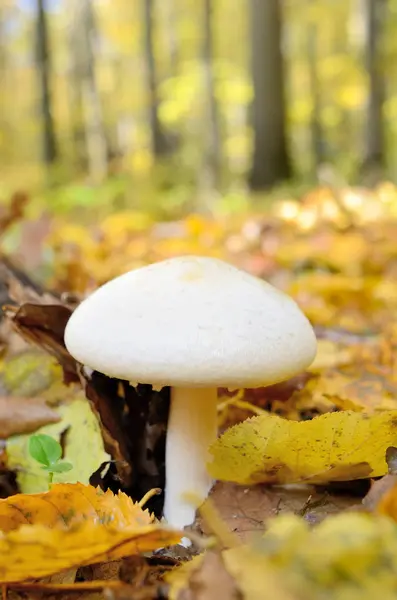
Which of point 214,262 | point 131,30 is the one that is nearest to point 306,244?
point 214,262

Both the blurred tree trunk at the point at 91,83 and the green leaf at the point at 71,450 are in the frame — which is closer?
the green leaf at the point at 71,450

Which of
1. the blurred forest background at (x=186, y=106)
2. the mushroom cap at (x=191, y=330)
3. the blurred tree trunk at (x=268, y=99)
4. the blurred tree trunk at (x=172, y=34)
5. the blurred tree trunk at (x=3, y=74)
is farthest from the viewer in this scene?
the blurred tree trunk at (x=3, y=74)

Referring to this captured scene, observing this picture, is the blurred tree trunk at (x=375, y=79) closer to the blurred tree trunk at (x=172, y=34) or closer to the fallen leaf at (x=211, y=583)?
the fallen leaf at (x=211, y=583)

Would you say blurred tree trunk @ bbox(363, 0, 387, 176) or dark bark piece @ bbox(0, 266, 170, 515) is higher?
dark bark piece @ bbox(0, 266, 170, 515)

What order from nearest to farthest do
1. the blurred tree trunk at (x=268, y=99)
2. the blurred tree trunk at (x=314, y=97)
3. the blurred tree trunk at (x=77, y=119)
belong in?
the blurred tree trunk at (x=268, y=99)
the blurred tree trunk at (x=77, y=119)
the blurred tree trunk at (x=314, y=97)

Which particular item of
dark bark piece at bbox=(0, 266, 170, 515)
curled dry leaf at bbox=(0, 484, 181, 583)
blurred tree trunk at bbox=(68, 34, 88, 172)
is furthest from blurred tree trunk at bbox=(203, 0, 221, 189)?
curled dry leaf at bbox=(0, 484, 181, 583)

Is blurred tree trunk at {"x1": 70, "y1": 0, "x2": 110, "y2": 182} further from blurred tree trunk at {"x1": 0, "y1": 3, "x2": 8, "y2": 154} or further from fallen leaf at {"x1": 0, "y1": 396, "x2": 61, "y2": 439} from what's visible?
fallen leaf at {"x1": 0, "y1": 396, "x2": 61, "y2": 439}

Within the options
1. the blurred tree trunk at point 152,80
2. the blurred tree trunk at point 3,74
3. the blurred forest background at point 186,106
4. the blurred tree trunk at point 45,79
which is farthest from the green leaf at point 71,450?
the blurred tree trunk at point 3,74
